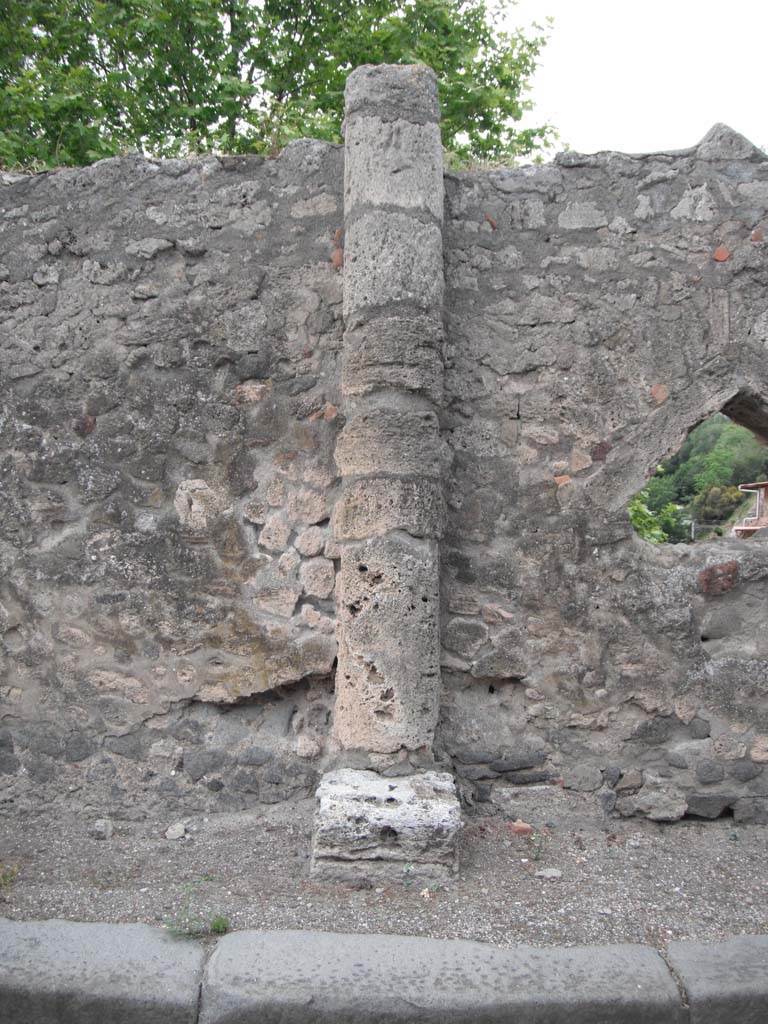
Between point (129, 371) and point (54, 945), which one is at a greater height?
point (129, 371)

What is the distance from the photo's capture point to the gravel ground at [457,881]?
3.13 m

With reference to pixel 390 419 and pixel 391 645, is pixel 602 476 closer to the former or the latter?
pixel 390 419

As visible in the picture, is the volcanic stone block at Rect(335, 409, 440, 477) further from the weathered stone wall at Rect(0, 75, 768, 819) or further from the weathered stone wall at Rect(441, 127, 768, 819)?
the weathered stone wall at Rect(441, 127, 768, 819)

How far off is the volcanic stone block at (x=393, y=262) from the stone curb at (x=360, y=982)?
238 cm

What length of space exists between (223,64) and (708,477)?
9930 millimetres

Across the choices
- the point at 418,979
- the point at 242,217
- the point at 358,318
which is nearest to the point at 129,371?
the point at 242,217

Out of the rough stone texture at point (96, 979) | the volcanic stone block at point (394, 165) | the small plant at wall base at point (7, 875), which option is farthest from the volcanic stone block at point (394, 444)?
the small plant at wall base at point (7, 875)

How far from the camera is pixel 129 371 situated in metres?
4.16

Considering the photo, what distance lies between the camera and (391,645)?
367cm

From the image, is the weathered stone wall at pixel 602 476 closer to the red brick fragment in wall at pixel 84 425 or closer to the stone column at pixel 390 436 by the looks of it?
the stone column at pixel 390 436

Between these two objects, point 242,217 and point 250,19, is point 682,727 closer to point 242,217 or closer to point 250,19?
point 242,217

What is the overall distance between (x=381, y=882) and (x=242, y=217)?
284 cm

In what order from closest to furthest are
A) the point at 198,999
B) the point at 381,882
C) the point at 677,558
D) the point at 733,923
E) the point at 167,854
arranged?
the point at 198,999 < the point at 733,923 < the point at 381,882 < the point at 167,854 < the point at 677,558

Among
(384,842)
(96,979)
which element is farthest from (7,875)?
(384,842)
